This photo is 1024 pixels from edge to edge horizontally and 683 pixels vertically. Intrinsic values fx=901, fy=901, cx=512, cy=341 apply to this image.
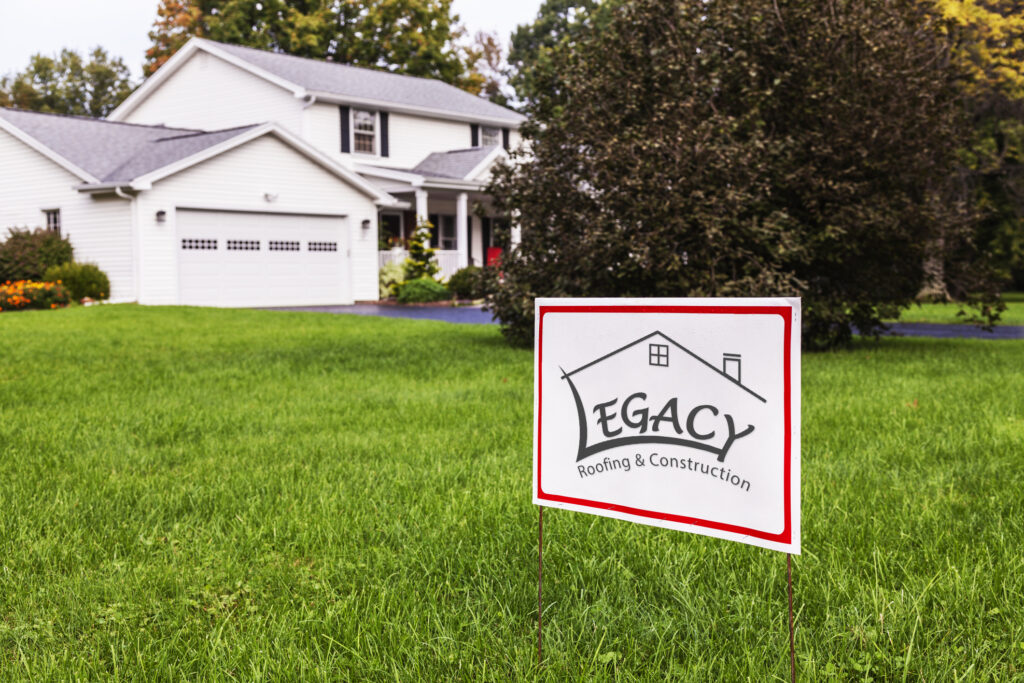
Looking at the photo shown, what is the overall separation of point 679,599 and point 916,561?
0.98 metres

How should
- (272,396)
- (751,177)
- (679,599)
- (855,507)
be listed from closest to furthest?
(679,599)
(855,507)
(272,396)
(751,177)

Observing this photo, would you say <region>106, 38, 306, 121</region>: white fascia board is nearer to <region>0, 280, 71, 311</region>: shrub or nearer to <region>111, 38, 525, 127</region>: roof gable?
<region>111, 38, 525, 127</region>: roof gable

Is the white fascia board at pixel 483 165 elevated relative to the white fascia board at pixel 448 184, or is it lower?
elevated

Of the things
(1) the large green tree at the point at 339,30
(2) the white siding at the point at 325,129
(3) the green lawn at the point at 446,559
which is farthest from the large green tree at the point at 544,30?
(3) the green lawn at the point at 446,559

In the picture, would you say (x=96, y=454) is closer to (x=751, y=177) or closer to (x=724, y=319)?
(x=724, y=319)

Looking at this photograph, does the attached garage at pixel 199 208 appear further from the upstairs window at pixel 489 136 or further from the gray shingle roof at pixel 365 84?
the upstairs window at pixel 489 136

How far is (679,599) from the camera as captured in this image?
2932mm

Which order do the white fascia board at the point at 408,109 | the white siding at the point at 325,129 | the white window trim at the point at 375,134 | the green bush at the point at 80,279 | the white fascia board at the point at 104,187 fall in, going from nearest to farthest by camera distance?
the white fascia board at the point at 104,187 → the green bush at the point at 80,279 → the white fascia board at the point at 408,109 → the white siding at the point at 325,129 → the white window trim at the point at 375,134

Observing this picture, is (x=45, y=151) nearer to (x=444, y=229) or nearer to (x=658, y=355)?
(x=444, y=229)

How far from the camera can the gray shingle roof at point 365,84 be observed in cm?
2741

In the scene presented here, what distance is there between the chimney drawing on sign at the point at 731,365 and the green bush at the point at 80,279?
69.8 feet

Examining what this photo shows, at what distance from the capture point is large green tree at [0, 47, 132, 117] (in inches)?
1965

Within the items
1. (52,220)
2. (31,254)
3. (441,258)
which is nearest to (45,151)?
(52,220)

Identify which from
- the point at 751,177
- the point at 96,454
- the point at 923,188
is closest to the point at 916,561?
the point at 96,454
